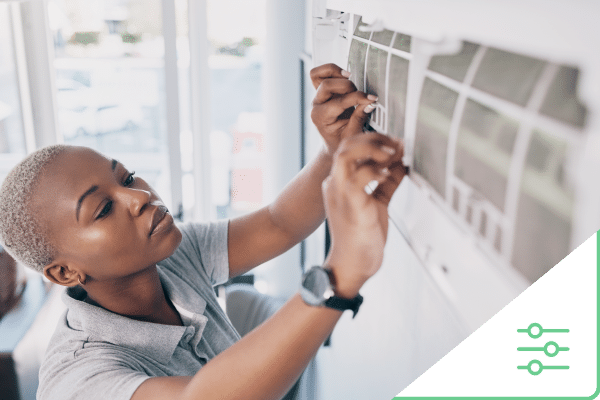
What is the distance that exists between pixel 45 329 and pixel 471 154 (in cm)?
211

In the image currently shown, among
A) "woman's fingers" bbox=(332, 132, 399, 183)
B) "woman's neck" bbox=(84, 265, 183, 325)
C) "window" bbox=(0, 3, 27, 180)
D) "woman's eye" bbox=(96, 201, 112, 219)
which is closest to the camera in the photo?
"woman's fingers" bbox=(332, 132, 399, 183)

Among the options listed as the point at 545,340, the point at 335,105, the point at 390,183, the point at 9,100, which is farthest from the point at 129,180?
the point at 9,100

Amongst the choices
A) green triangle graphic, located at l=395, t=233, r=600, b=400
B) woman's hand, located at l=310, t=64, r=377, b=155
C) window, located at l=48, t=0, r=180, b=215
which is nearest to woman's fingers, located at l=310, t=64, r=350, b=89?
woman's hand, located at l=310, t=64, r=377, b=155

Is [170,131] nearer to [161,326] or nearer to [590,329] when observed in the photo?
[161,326]

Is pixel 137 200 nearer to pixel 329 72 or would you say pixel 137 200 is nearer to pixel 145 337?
pixel 145 337

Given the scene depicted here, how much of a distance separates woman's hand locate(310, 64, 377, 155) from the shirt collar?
0.49m

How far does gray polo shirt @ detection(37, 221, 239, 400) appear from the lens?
745 millimetres

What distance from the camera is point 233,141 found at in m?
2.99

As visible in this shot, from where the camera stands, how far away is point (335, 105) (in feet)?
2.38

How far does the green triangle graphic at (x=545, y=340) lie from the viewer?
0.91 ft

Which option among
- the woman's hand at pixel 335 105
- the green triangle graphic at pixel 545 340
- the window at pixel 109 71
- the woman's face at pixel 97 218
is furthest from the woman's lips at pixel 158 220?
the window at pixel 109 71

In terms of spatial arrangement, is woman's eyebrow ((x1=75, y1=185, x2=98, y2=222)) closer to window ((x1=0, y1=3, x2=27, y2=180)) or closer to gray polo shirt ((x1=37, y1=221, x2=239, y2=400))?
gray polo shirt ((x1=37, y1=221, x2=239, y2=400))

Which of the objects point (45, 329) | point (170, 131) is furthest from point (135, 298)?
point (170, 131)

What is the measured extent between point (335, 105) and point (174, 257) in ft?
1.96
